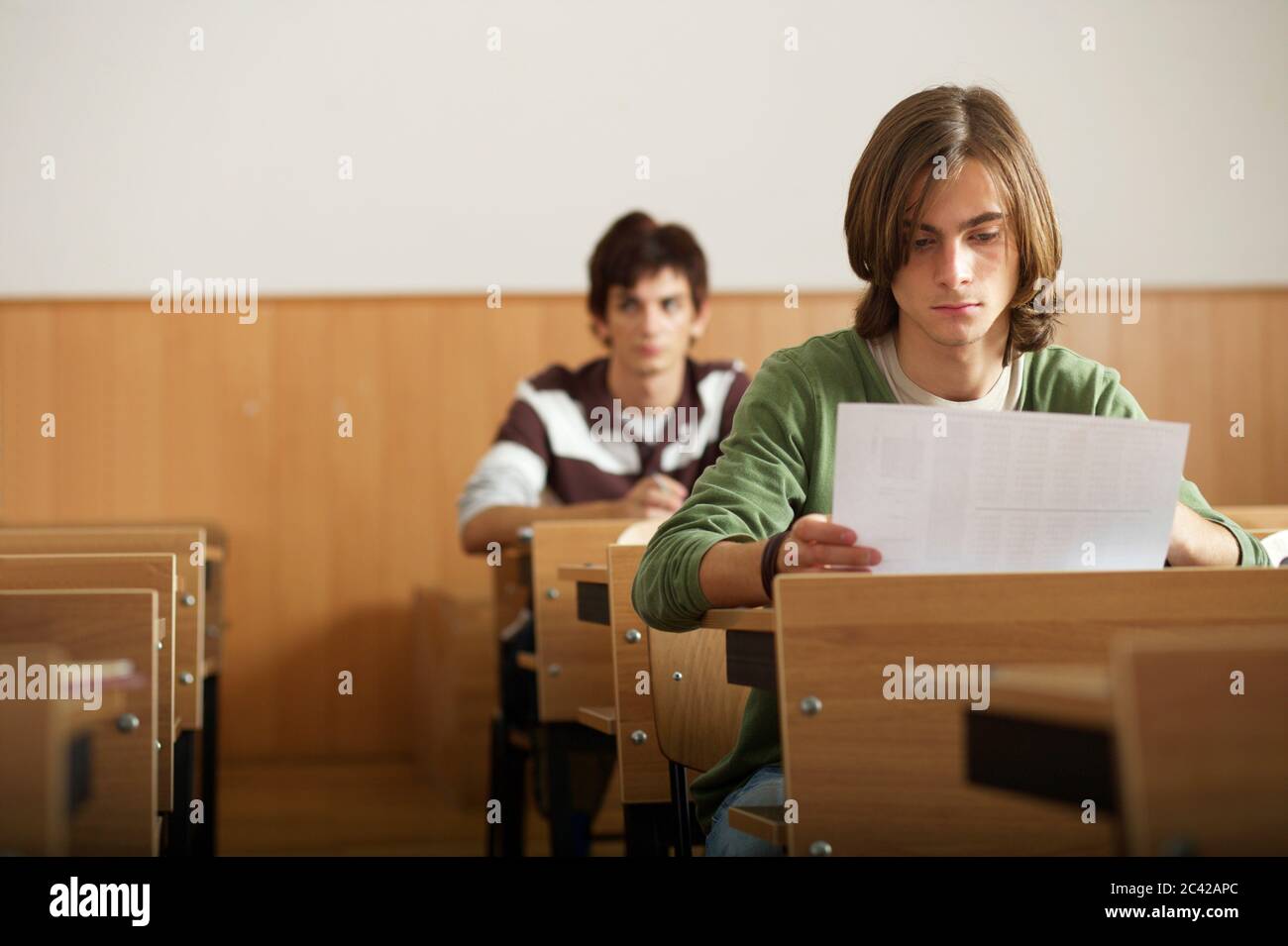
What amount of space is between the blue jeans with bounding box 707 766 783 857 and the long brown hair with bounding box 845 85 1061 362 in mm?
528

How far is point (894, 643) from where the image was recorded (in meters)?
1.11

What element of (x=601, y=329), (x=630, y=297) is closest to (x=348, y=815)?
(x=601, y=329)

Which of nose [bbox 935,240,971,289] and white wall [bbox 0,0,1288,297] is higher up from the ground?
white wall [bbox 0,0,1288,297]

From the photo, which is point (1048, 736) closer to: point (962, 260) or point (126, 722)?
point (962, 260)

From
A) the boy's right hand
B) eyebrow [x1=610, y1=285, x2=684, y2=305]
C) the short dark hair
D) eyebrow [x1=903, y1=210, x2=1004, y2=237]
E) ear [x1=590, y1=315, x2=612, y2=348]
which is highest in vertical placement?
the short dark hair

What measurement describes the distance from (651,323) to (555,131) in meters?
1.80

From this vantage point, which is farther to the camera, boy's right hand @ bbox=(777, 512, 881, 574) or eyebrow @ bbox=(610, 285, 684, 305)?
eyebrow @ bbox=(610, 285, 684, 305)

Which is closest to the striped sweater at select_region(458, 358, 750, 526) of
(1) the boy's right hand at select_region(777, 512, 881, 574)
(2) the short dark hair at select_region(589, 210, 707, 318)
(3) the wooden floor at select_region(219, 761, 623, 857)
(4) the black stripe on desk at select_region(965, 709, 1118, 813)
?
(2) the short dark hair at select_region(589, 210, 707, 318)

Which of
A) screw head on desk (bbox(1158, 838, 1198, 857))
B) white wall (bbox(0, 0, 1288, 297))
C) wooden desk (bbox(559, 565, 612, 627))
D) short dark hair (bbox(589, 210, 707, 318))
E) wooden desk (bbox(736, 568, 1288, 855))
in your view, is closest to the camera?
screw head on desk (bbox(1158, 838, 1198, 857))

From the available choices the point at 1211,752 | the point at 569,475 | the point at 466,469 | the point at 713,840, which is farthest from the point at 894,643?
the point at 466,469

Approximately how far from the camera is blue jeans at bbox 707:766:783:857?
131cm

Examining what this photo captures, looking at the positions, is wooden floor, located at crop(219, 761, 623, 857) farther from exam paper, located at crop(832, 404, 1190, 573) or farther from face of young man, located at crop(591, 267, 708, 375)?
exam paper, located at crop(832, 404, 1190, 573)

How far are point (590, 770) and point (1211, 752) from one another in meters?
1.99
